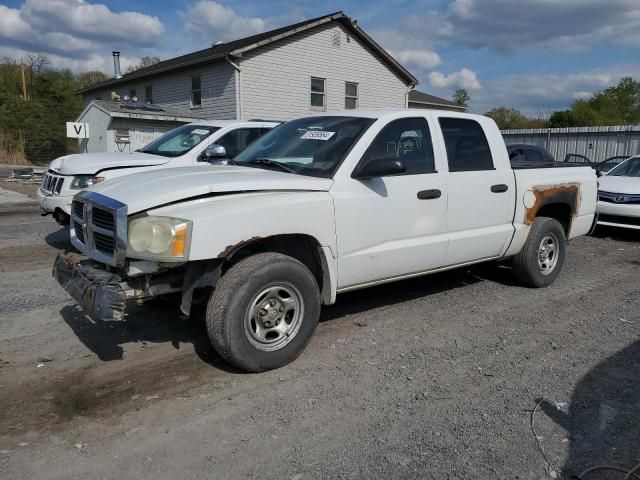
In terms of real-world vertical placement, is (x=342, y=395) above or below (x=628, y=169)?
below

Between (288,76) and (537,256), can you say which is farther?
(288,76)

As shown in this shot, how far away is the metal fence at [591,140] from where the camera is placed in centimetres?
2239

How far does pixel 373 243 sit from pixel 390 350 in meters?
0.89

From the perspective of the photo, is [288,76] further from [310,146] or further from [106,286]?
[106,286]

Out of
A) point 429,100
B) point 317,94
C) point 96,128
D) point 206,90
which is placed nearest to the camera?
point 96,128

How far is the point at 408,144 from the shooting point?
4.82 meters

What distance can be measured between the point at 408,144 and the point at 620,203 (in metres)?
6.63

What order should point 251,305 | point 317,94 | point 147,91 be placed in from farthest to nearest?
point 147,91, point 317,94, point 251,305

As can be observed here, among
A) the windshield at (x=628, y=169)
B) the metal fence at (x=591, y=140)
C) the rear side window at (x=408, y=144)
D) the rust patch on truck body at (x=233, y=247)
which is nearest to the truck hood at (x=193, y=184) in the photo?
the rust patch on truck body at (x=233, y=247)

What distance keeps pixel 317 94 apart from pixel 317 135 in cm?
1952

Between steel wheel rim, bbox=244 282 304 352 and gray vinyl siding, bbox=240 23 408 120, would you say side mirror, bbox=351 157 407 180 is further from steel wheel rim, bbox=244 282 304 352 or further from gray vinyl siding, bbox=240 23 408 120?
gray vinyl siding, bbox=240 23 408 120

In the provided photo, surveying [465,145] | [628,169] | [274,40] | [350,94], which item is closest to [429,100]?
[350,94]

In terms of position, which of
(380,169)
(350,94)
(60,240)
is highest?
(350,94)

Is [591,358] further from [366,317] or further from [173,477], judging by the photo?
[173,477]
